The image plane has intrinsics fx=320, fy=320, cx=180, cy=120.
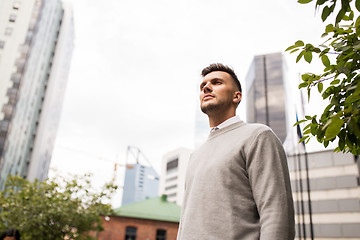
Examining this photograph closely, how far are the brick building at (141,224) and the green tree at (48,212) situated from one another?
18.7 metres

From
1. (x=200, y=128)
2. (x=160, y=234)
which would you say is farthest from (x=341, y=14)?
(x=200, y=128)

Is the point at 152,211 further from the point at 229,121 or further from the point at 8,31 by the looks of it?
the point at 8,31

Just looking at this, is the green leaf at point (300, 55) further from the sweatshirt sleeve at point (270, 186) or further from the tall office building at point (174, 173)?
the tall office building at point (174, 173)

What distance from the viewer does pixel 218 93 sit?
2.30 meters

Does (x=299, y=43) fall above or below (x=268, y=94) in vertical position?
below

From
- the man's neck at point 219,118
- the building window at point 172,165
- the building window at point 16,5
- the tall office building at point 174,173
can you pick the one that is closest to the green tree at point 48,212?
the man's neck at point 219,118

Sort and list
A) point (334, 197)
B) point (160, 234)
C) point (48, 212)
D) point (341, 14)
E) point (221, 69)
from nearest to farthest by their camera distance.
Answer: point (341, 14) < point (221, 69) < point (48, 212) < point (160, 234) < point (334, 197)

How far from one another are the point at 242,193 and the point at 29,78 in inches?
2498

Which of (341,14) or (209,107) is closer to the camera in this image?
(341,14)

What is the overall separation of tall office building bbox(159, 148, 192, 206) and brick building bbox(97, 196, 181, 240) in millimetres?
93202

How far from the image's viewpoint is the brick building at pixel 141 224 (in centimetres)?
3641

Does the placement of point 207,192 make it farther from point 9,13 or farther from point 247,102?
point 247,102

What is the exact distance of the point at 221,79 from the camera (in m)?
2.36

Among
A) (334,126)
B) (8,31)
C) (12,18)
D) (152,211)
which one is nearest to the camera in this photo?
(334,126)
